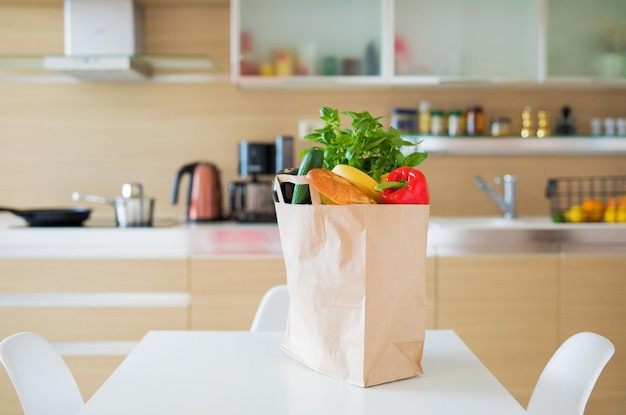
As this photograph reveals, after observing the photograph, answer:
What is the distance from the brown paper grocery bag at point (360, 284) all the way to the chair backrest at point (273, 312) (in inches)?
24.2

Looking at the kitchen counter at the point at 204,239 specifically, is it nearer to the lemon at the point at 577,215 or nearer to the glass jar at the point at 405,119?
the lemon at the point at 577,215

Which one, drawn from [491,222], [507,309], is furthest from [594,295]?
[491,222]

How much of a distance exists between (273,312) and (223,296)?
38.9 inches

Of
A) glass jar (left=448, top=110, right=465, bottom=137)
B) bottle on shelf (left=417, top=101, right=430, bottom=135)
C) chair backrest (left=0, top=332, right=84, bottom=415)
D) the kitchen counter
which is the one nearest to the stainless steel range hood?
the kitchen counter

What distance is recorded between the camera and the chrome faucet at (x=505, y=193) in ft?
10.3

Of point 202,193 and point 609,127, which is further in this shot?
point 609,127

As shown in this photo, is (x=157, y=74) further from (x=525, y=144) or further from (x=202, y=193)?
(x=525, y=144)

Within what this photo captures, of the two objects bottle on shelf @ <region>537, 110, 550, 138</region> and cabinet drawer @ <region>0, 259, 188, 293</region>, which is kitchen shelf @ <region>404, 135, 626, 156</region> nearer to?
bottle on shelf @ <region>537, 110, 550, 138</region>

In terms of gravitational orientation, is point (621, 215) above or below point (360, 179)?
below

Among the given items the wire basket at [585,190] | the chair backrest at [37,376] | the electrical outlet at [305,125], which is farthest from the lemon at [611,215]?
the chair backrest at [37,376]

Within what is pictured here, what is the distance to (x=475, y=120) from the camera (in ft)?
10.6

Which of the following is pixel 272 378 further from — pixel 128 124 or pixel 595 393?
pixel 128 124

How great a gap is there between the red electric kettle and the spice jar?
1186 millimetres

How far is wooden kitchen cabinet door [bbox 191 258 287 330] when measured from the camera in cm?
273
